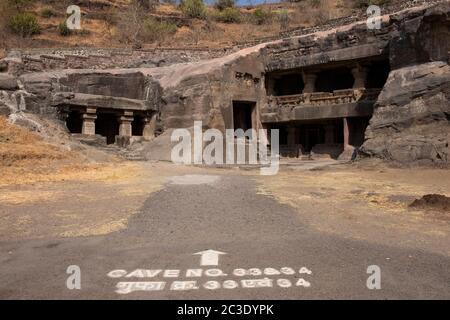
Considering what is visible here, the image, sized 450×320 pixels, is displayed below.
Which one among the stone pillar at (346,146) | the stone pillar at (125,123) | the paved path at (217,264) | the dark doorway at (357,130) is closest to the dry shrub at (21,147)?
the stone pillar at (125,123)

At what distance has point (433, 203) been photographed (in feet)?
26.0

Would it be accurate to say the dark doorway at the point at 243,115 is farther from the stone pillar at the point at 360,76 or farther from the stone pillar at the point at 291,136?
the stone pillar at the point at 360,76

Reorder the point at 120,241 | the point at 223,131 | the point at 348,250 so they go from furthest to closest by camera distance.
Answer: the point at 223,131
the point at 120,241
the point at 348,250

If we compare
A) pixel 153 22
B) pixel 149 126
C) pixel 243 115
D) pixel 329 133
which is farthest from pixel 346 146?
pixel 153 22

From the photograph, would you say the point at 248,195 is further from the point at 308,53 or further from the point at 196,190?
the point at 308,53

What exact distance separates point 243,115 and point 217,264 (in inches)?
846

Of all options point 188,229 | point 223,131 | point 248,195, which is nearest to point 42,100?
point 223,131

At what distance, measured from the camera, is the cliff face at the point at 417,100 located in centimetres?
1487

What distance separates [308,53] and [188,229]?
19.9 meters

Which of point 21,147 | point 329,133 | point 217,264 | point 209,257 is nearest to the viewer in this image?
point 217,264

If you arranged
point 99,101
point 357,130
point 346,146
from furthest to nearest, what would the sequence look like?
1. point 357,130
2. point 346,146
3. point 99,101

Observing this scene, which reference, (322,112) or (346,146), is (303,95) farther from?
(346,146)

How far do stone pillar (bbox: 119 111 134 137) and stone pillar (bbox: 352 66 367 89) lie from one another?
1259 centimetres
